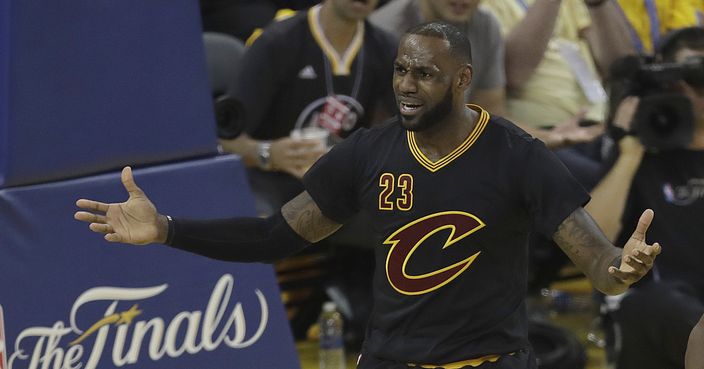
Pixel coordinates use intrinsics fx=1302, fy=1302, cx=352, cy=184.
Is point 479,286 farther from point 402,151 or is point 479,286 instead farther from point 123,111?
point 123,111

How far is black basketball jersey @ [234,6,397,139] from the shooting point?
5688 mm

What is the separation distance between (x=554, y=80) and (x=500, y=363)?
3131mm

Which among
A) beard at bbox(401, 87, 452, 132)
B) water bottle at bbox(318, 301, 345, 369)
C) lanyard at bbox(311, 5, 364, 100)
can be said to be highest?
beard at bbox(401, 87, 452, 132)

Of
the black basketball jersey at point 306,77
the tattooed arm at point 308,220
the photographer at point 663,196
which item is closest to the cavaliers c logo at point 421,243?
the tattooed arm at point 308,220

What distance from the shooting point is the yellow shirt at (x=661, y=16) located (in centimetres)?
614

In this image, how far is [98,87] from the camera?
4.34 meters

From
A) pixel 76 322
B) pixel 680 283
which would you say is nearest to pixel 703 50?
pixel 680 283

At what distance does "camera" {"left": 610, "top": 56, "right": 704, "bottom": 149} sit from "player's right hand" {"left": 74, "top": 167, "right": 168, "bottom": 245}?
89.3 inches

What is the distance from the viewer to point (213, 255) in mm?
3838

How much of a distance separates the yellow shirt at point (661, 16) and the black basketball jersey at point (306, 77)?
118cm

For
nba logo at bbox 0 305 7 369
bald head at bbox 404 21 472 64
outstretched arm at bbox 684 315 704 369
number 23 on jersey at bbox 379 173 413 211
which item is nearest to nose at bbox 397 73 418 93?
bald head at bbox 404 21 472 64

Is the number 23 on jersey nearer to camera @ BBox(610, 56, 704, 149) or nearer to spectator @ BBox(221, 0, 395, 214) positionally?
camera @ BBox(610, 56, 704, 149)

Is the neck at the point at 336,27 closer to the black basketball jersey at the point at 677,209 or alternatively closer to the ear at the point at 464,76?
the black basketball jersey at the point at 677,209

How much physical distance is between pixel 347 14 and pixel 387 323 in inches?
90.7
